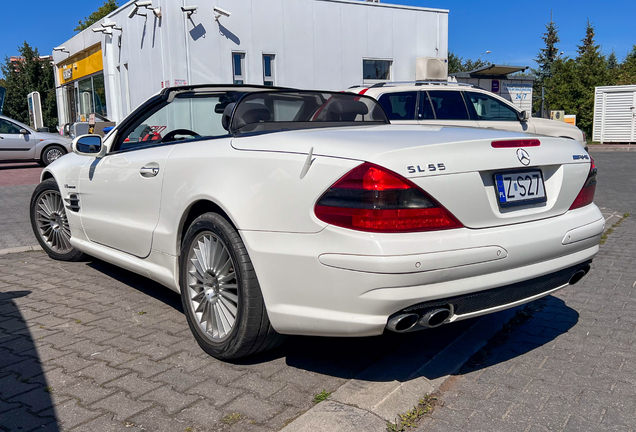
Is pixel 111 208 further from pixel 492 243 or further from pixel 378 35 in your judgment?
pixel 378 35

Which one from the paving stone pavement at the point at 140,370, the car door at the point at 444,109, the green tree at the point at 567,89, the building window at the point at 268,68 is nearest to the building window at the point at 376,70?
the building window at the point at 268,68

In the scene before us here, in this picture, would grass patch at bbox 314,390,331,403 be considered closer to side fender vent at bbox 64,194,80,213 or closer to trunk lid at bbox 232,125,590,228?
trunk lid at bbox 232,125,590,228

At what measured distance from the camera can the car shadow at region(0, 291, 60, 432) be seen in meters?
2.57

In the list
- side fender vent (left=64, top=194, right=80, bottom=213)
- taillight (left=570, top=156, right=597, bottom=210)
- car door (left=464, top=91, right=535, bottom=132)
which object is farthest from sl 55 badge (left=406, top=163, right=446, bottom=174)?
car door (left=464, top=91, right=535, bottom=132)

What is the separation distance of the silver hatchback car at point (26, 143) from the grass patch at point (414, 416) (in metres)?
17.1

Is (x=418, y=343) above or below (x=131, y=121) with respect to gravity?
below

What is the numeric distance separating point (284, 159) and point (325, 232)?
43 centimetres

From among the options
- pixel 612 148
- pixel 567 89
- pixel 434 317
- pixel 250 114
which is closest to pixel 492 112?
pixel 250 114

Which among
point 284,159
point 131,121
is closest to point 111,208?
point 131,121

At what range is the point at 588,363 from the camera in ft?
10.5

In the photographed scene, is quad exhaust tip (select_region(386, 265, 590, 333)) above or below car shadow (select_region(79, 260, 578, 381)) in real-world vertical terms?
above

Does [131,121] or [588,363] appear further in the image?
[131,121]

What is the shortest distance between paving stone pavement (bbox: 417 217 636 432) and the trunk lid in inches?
32.4

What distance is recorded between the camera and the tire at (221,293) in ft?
9.52
